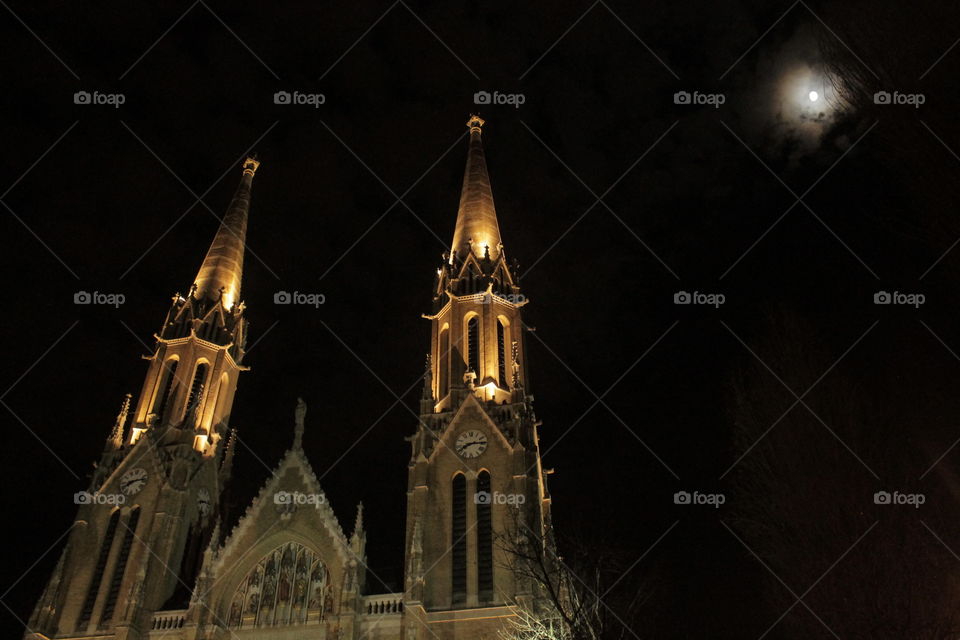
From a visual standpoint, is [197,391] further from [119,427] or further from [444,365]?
[444,365]

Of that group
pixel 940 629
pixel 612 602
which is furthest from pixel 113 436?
pixel 940 629

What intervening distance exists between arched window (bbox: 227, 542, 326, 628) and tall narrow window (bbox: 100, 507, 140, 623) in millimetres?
5276

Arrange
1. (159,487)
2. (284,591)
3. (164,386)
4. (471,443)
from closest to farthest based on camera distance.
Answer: (284,591) < (471,443) < (159,487) < (164,386)

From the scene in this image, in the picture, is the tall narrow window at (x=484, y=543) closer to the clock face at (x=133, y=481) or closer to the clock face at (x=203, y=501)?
the clock face at (x=203, y=501)

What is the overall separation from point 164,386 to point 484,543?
17.5m

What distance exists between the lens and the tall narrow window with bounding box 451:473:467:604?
28.6 metres

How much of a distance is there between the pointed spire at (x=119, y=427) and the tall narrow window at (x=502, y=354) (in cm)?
1704

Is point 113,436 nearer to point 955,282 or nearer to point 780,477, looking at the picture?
point 780,477

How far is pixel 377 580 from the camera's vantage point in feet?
104

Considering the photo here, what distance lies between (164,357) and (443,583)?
60.7 ft

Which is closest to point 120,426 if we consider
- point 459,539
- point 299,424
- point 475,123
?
point 299,424

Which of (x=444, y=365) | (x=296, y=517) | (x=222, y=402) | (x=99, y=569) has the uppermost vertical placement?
(x=444, y=365)

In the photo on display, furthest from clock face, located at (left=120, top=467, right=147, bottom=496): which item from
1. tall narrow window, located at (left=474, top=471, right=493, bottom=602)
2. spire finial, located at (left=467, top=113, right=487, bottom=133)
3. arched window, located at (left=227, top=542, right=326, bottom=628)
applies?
spire finial, located at (left=467, top=113, right=487, bottom=133)

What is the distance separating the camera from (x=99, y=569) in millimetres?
31641
